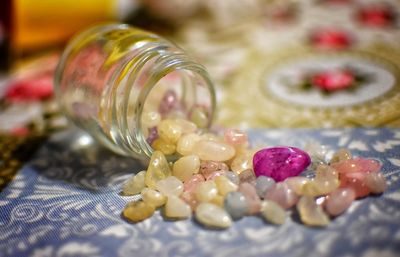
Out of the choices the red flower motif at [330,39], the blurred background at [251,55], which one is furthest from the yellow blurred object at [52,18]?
the red flower motif at [330,39]

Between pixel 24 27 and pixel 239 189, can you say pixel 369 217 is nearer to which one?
pixel 239 189

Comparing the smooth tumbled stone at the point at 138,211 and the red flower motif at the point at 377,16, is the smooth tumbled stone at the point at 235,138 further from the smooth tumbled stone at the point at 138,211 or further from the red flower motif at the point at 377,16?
the red flower motif at the point at 377,16

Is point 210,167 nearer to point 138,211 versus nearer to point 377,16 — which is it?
point 138,211

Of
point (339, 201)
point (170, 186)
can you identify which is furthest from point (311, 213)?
point (170, 186)

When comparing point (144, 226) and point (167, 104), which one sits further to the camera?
point (167, 104)

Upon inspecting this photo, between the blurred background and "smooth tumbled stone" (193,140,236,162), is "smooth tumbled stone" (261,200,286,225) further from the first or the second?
the blurred background

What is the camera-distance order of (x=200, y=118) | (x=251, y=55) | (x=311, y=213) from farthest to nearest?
1. (x=251, y=55)
2. (x=200, y=118)
3. (x=311, y=213)

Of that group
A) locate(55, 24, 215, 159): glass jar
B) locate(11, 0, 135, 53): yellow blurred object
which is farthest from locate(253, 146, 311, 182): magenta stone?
locate(11, 0, 135, 53): yellow blurred object
